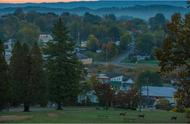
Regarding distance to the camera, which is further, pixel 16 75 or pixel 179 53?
pixel 16 75

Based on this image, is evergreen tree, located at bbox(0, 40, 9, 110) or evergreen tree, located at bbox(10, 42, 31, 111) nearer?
evergreen tree, located at bbox(0, 40, 9, 110)

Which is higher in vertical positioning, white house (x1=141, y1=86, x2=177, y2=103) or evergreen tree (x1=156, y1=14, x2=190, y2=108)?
evergreen tree (x1=156, y1=14, x2=190, y2=108)

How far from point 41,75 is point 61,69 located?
6.66 feet

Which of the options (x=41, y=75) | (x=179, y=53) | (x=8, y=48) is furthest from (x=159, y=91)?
(x=8, y=48)

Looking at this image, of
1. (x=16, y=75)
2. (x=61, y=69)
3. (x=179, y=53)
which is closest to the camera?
(x=179, y=53)

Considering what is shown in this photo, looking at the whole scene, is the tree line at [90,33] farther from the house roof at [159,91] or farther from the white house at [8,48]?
the house roof at [159,91]

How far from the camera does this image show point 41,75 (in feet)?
120

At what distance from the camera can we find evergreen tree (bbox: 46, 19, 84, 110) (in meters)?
37.9

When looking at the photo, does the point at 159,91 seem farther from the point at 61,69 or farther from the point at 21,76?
the point at 21,76

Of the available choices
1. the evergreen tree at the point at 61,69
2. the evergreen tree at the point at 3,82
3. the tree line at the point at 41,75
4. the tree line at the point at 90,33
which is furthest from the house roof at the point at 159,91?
the tree line at the point at 90,33

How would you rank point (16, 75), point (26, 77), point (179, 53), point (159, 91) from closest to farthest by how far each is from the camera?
point (179, 53)
point (16, 75)
point (26, 77)
point (159, 91)

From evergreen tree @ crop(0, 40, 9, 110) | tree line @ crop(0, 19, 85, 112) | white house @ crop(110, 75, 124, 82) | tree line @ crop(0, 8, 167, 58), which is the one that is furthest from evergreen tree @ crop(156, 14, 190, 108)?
tree line @ crop(0, 8, 167, 58)

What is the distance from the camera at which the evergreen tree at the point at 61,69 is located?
37.9 metres

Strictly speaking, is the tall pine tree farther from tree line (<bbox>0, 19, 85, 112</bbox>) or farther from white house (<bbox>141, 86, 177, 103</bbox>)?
white house (<bbox>141, 86, 177, 103</bbox>)
